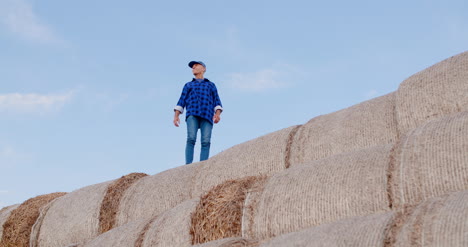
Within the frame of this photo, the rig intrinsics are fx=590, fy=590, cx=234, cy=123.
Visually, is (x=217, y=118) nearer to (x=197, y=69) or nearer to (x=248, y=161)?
(x=197, y=69)

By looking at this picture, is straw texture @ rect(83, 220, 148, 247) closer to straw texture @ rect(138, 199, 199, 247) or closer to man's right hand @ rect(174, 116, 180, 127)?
straw texture @ rect(138, 199, 199, 247)

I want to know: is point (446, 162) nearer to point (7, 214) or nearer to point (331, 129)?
point (331, 129)

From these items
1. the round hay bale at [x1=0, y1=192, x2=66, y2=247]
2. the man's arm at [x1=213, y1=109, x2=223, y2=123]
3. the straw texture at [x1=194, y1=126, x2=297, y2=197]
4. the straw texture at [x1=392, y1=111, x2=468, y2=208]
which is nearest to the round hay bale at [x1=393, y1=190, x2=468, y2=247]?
the straw texture at [x1=392, y1=111, x2=468, y2=208]

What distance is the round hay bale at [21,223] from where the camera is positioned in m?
5.95

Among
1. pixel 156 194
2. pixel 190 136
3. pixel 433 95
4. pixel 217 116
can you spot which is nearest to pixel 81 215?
pixel 156 194

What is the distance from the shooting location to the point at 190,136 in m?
7.21

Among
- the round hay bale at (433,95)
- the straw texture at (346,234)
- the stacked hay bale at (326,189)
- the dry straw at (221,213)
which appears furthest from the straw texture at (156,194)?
the straw texture at (346,234)

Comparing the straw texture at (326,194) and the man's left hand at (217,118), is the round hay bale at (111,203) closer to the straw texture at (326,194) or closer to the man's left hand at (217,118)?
the straw texture at (326,194)

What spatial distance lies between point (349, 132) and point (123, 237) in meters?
1.93

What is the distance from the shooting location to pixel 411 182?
3.34m

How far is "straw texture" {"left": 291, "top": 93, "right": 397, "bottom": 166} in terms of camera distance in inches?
177

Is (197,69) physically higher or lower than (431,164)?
higher

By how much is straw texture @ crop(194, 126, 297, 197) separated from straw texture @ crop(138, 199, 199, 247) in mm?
517

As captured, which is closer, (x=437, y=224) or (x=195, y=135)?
(x=437, y=224)
